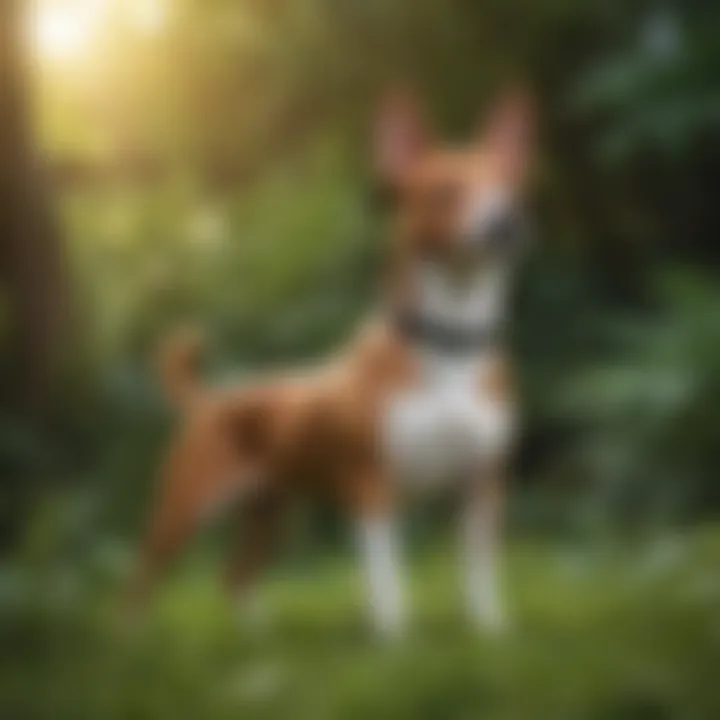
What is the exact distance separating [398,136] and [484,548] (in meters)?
0.34

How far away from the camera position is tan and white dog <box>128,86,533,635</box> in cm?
126

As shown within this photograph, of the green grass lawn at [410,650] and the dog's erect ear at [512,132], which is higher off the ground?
the dog's erect ear at [512,132]

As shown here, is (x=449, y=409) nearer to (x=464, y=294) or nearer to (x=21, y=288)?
(x=464, y=294)

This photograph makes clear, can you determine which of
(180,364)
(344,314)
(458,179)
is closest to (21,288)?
(180,364)

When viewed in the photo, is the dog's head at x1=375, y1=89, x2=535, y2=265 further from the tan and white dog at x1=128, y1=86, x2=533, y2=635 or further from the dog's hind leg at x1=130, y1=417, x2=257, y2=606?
the dog's hind leg at x1=130, y1=417, x2=257, y2=606

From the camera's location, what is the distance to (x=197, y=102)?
1.30 m

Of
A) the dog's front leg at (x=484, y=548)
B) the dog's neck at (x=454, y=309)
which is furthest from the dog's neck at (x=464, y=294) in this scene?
the dog's front leg at (x=484, y=548)

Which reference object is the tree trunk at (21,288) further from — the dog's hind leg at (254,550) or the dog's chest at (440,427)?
the dog's chest at (440,427)

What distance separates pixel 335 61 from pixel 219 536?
399 millimetres

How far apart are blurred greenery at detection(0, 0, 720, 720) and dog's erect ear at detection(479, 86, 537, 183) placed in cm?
1

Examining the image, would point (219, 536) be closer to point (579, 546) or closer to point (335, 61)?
point (579, 546)

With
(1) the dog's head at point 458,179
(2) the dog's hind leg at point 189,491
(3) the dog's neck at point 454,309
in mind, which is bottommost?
(2) the dog's hind leg at point 189,491

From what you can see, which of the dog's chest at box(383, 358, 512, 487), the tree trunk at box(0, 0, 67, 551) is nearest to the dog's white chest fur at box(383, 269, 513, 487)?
the dog's chest at box(383, 358, 512, 487)

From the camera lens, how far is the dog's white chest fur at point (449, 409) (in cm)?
126
